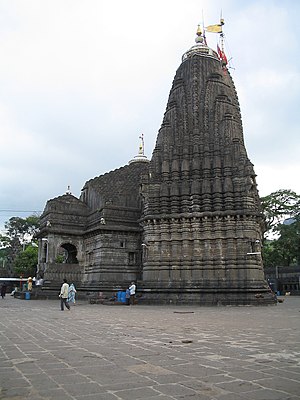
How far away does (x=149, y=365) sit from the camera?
591cm

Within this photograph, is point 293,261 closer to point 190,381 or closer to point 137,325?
point 137,325

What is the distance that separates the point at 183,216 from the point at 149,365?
1882 cm

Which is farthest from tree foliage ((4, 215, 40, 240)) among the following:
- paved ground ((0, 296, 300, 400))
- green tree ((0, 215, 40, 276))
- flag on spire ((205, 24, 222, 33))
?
paved ground ((0, 296, 300, 400))

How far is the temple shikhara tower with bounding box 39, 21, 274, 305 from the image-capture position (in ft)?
76.8

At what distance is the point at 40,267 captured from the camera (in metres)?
31.3

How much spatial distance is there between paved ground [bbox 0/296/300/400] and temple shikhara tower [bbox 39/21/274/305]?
13.3 meters

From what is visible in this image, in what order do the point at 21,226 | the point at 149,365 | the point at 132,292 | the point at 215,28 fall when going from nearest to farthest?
the point at 149,365
the point at 132,292
the point at 215,28
the point at 21,226

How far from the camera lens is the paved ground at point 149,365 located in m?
4.51

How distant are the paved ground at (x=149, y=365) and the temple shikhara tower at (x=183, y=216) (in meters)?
13.3

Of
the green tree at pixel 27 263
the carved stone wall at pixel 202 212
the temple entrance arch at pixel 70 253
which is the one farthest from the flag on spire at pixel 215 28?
the green tree at pixel 27 263

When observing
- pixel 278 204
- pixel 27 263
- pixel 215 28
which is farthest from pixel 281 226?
pixel 27 263

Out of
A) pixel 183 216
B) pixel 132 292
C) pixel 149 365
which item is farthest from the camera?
pixel 183 216

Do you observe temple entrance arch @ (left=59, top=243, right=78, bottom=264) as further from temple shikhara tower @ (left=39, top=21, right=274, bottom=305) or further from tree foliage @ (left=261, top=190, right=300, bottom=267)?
tree foliage @ (left=261, top=190, right=300, bottom=267)

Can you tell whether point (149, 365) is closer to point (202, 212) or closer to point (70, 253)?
point (202, 212)
